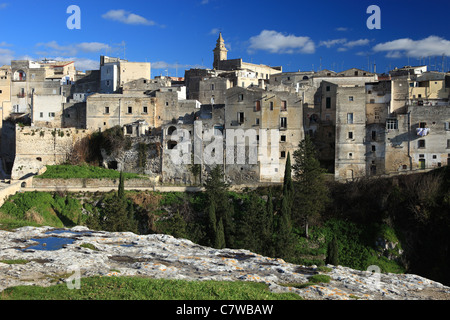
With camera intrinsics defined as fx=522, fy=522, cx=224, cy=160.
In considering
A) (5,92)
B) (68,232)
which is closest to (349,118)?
(68,232)

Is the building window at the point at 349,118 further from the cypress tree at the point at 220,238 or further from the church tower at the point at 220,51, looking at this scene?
the church tower at the point at 220,51

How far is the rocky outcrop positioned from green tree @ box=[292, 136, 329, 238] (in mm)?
20085

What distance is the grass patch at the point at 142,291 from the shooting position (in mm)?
11742

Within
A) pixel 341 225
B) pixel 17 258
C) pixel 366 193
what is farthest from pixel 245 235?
pixel 17 258

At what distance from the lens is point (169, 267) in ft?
49.8

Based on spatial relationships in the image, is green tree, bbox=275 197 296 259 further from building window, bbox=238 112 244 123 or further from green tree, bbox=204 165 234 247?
building window, bbox=238 112 244 123

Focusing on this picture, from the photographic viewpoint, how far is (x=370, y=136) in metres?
43.7

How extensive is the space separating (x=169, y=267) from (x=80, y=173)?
30.6 metres

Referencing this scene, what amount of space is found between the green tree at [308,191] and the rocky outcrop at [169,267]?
2009 cm

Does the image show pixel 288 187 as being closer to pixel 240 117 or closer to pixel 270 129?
pixel 270 129

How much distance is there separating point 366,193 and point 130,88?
2650 cm

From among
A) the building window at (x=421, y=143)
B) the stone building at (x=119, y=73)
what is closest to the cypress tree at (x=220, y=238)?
the building window at (x=421, y=143)
